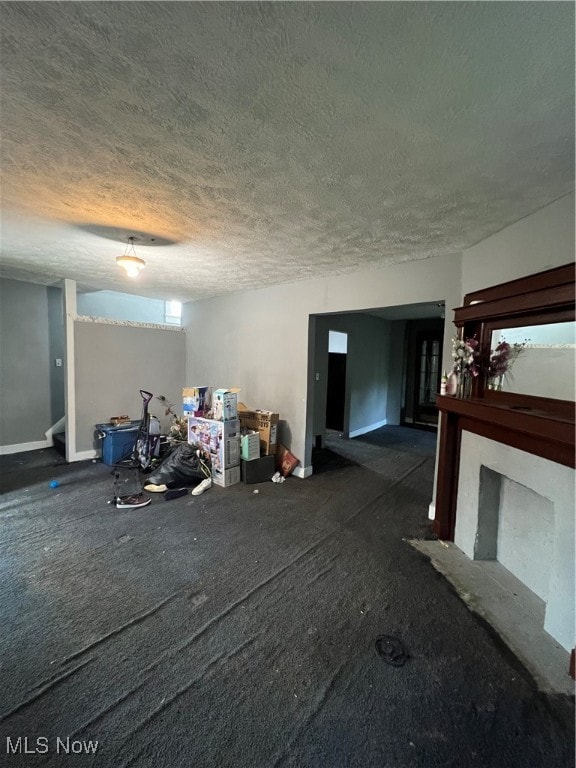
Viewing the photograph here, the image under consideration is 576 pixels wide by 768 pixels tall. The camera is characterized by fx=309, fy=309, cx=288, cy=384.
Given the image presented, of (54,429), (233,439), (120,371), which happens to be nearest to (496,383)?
(233,439)

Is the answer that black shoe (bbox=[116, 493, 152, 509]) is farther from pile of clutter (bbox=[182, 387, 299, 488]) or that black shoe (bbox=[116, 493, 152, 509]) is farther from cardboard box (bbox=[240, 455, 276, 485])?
cardboard box (bbox=[240, 455, 276, 485])

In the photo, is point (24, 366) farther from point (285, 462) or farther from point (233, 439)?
point (285, 462)

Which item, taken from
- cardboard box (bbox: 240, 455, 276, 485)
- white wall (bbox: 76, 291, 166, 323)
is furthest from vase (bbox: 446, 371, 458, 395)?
white wall (bbox: 76, 291, 166, 323)

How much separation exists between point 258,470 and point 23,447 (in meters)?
3.66

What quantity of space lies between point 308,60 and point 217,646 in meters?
2.55

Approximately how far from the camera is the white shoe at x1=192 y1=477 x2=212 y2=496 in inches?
131

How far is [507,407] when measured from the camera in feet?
6.34

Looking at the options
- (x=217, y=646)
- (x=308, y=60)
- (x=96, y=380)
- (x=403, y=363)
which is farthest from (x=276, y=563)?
(x=403, y=363)

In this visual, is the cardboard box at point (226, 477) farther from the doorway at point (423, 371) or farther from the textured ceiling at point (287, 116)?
the doorway at point (423, 371)

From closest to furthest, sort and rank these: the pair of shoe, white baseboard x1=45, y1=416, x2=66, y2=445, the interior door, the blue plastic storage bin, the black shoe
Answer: the black shoe
the pair of shoe
the blue plastic storage bin
white baseboard x1=45, y1=416, x2=66, y2=445
the interior door

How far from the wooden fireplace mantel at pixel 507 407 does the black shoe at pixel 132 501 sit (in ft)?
9.06

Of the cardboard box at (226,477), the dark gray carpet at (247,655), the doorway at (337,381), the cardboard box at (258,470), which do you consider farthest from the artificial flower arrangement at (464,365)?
the doorway at (337,381)

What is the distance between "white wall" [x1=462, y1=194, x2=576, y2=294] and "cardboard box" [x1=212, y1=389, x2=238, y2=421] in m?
2.61

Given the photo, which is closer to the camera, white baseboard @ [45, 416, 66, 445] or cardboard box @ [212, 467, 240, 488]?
A: cardboard box @ [212, 467, 240, 488]
